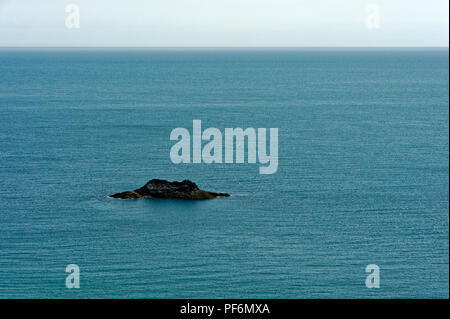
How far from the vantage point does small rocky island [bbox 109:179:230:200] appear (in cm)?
8075

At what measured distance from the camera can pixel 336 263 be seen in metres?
62.7

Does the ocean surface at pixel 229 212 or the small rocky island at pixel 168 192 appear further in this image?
the small rocky island at pixel 168 192

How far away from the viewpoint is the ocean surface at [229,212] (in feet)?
192

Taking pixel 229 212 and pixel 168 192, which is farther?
pixel 168 192

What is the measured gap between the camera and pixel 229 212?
77188 millimetres

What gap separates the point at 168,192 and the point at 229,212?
742 centimetres

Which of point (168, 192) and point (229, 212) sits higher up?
point (168, 192)

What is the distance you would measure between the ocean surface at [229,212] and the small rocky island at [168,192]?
1.01 m

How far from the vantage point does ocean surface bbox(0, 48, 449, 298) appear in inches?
2301

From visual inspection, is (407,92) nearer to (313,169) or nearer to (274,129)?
(274,129)

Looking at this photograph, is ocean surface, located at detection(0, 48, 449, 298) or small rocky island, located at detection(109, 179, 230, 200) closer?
ocean surface, located at detection(0, 48, 449, 298)

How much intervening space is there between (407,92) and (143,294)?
147230mm

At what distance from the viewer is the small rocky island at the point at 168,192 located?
80.8 metres

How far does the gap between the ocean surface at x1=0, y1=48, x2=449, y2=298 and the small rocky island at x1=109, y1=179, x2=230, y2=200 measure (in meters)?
1.01
